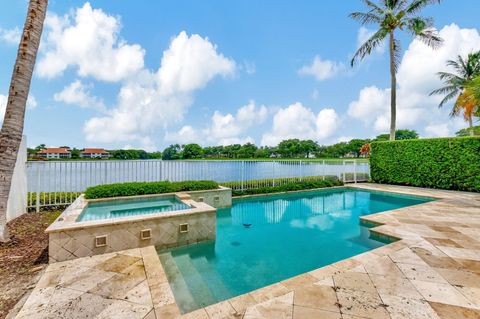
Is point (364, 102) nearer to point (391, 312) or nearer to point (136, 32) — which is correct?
point (136, 32)

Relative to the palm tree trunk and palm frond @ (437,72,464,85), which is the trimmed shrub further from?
palm frond @ (437,72,464,85)

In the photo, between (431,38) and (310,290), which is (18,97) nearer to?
(310,290)

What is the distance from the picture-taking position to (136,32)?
8383 millimetres

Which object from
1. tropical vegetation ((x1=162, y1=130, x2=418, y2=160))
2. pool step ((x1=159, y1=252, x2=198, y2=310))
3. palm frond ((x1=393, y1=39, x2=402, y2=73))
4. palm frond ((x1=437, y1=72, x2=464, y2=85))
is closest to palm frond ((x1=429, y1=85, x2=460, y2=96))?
palm frond ((x1=437, y1=72, x2=464, y2=85))

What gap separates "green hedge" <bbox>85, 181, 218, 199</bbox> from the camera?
5.69 m

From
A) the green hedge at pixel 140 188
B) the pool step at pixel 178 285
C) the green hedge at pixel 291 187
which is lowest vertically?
the pool step at pixel 178 285

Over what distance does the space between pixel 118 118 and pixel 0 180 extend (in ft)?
31.9

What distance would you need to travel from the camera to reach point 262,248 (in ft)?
14.1

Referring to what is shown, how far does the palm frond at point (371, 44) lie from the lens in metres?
11.6

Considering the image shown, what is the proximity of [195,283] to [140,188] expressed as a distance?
4.03 metres

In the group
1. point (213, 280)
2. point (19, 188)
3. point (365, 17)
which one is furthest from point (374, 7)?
point (19, 188)

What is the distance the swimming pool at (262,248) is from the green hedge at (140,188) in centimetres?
116

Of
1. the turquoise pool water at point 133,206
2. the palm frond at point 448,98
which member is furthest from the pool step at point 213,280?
the palm frond at point 448,98

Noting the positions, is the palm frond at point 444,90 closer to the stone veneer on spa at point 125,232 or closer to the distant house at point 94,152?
the stone veneer on spa at point 125,232
